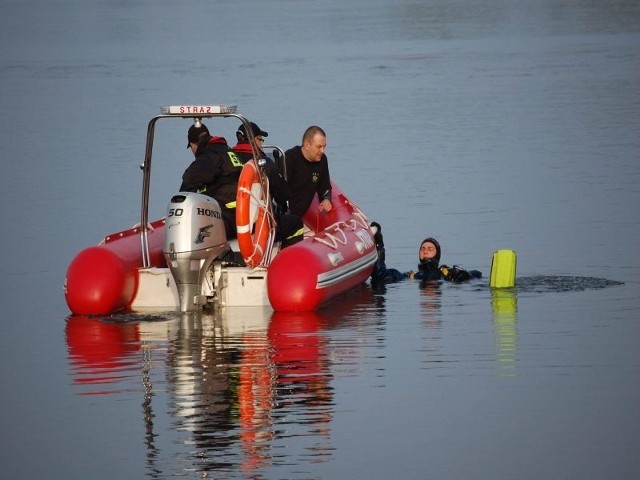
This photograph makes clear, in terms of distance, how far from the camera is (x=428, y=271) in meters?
14.5

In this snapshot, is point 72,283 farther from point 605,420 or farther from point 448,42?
point 448,42

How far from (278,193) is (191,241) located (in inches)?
42.7

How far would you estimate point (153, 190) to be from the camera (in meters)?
21.1

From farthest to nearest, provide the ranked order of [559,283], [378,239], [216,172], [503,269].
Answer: [378,239]
[559,283]
[503,269]
[216,172]

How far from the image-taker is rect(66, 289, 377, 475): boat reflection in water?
9078 mm

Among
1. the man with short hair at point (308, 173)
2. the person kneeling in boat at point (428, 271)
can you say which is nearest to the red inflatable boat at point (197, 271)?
the man with short hair at point (308, 173)

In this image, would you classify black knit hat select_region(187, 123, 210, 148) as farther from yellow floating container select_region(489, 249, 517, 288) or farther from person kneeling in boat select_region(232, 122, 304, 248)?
yellow floating container select_region(489, 249, 517, 288)

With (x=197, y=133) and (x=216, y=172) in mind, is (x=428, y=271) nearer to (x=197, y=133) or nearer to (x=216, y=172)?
(x=216, y=172)

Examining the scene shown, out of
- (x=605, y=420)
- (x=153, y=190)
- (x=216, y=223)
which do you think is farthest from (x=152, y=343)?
(x=153, y=190)

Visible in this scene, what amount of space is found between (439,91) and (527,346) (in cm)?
2164

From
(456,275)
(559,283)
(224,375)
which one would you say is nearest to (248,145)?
(456,275)

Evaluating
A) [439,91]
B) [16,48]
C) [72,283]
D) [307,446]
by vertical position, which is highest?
[16,48]

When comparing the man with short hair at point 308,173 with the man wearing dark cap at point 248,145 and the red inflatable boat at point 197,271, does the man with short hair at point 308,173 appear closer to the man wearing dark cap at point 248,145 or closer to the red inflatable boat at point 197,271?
the man wearing dark cap at point 248,145

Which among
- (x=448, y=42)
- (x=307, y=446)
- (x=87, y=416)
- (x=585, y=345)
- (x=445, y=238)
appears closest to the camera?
(x=307, y=446)
